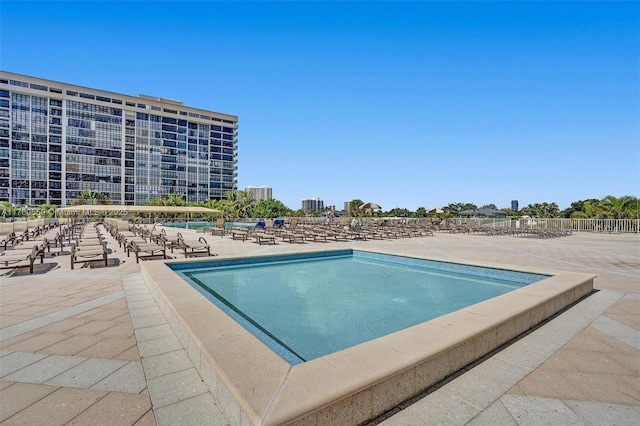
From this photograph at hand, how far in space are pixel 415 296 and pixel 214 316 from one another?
13.4 feet

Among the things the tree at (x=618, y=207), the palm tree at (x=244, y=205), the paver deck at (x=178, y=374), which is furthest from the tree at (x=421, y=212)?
the paver deck at (x=178, y=374)

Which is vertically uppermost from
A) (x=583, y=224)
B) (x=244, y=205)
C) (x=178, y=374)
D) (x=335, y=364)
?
(x=244, y=205)

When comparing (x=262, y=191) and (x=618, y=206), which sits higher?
(x=262, y=191)

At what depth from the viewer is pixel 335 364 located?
2.22m

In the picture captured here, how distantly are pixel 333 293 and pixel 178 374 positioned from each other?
12.8ft

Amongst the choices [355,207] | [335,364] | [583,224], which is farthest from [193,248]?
[355,207]

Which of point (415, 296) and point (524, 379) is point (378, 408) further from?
point (415, 296)

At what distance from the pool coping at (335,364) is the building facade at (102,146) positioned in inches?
3091

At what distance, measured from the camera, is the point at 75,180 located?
64.8 meters

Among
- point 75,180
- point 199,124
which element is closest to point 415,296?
point 75,180

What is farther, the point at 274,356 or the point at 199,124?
the point at 199,124

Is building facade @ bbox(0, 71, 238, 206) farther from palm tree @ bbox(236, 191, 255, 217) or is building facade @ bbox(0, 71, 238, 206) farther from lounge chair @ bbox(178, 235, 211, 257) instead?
lounge chair @ bbox(178, 235, 211, 257)

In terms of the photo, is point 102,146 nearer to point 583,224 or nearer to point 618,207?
point 583,224

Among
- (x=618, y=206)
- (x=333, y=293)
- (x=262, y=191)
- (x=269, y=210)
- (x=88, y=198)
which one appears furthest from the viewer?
(x=262, y=191)
